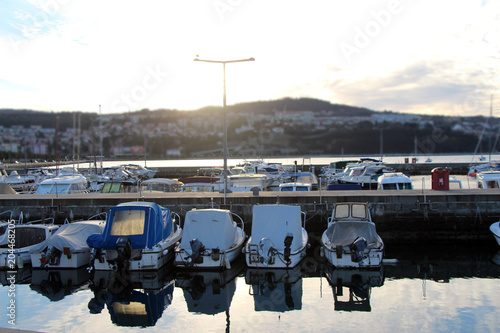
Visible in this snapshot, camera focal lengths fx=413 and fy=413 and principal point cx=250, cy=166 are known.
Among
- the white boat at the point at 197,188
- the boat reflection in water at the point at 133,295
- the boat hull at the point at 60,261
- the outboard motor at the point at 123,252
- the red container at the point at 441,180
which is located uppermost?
the red container at the point at 441,180

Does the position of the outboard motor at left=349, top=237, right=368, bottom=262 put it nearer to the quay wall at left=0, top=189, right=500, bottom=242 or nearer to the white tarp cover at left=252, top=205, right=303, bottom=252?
the white tarp cover at left=252, top=205, right=303, bottom=252

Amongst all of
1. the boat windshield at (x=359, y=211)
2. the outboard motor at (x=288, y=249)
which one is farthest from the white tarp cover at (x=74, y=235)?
the boat windshield at (x=359, y=211)

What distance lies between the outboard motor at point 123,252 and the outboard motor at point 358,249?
7347 millimetres

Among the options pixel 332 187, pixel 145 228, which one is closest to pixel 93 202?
pixel 145 228

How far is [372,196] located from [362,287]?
21.9 ft

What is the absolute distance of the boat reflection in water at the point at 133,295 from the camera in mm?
10992

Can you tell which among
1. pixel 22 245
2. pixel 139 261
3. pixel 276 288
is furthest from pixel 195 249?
pixel 22 245

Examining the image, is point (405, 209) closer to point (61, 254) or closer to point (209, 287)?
point (209, 287)

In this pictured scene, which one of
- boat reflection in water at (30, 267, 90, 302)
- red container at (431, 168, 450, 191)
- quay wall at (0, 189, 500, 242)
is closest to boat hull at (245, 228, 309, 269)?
quay wall at (0, 189, 500, 242)

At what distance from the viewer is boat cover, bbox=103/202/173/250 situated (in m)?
14.0

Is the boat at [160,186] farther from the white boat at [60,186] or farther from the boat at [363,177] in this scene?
the boat at [363,177]

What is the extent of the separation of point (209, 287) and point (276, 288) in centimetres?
211

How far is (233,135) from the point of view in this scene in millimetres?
153125

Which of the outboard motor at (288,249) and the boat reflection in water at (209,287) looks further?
the outboard motor at (288,249)
